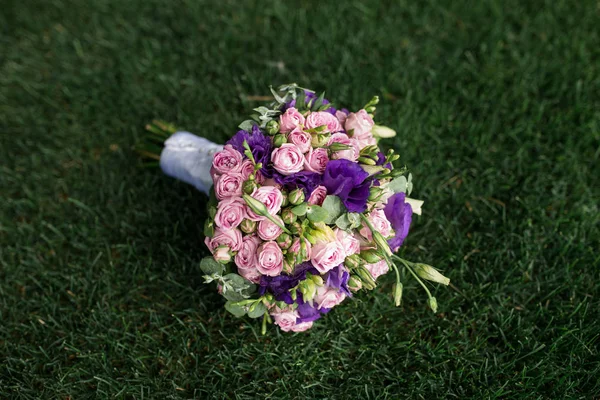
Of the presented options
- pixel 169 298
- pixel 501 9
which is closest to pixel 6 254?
pixel 169 298

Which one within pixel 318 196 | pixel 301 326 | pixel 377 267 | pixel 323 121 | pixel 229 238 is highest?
pixel 323 121

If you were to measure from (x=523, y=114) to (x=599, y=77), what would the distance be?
15.5 inches

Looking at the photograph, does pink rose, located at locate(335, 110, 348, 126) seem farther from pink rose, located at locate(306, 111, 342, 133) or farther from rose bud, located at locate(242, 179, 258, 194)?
rose bud, located at locate(242, 179, 258, 194)

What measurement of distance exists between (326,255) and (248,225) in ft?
0.69

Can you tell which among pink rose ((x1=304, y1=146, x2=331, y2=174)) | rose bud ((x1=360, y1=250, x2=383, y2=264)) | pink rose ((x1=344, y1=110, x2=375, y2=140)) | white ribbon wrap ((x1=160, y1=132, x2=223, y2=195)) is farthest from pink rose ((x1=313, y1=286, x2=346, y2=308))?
white ribbon wrap ((x1=160, y1=132, x2=223, y2=195))

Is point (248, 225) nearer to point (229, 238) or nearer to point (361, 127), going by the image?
point (229, 238)

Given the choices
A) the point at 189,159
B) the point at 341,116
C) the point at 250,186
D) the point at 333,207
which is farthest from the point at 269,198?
the point at 189,159

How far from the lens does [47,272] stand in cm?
193

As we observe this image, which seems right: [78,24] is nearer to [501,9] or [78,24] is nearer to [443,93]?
[443,93]

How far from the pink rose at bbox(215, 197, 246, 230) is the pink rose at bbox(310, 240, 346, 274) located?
0.20 meters

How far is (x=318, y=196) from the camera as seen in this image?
1.34 meters

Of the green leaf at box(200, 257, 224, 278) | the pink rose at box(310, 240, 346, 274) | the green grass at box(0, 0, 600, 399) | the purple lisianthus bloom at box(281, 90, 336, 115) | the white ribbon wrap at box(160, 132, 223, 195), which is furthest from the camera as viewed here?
the white ribbon wrap at box(160, 132, 223, 195)

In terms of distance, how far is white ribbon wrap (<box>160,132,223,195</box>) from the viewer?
1861 mm

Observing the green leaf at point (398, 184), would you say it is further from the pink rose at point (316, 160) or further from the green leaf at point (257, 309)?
the green leaf at point (257, 309)
